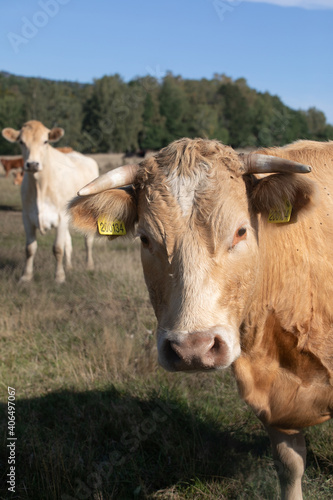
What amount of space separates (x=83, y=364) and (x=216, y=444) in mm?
1679

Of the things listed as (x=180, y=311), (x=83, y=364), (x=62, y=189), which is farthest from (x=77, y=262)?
(x=180, y=311)

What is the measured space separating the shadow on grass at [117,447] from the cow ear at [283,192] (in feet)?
6.23

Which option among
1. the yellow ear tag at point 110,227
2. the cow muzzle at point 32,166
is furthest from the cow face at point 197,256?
the cow muzzle at point 32,166

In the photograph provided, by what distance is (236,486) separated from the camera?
2.96 metres

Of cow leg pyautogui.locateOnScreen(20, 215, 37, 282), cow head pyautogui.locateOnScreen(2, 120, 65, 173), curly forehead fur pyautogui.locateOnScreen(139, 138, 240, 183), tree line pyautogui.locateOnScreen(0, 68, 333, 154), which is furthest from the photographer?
tree line pyautogui.locateOnScreen(0, 68, 333, 154)

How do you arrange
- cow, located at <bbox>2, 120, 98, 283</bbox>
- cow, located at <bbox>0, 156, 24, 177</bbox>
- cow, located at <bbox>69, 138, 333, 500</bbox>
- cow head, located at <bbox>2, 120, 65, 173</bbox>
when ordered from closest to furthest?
cow, located at <bbox>69, 138, 333, 500</bbox> → cow, located at <bbox>2, 120, 98, 283</bbox> → cow head, located at <bbox>2, 120, 65, 173</bbox> → cow, located at <bbox>0, 156, 24, 177</bbox>

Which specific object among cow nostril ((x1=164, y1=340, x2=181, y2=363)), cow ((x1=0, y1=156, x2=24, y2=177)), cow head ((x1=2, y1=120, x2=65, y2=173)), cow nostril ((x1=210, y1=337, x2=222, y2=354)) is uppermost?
cow ((x1=0, y1=156, x2=24, y2=177))

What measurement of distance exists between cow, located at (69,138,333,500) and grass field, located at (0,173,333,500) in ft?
1.56

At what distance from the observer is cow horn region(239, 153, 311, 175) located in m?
2.24

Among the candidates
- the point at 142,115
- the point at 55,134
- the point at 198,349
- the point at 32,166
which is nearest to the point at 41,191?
the point at 32,166

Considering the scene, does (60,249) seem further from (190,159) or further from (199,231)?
(199,231)

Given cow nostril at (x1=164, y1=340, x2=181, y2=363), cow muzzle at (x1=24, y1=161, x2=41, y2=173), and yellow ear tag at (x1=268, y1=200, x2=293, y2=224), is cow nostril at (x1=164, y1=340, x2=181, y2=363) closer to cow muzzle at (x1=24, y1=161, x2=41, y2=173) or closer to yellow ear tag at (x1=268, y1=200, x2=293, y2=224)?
yellow ear tag at (x1=268, y1=200, x2=293, y2=224)

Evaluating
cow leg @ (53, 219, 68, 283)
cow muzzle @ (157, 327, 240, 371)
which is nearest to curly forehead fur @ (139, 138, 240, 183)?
cow muzzle @ (157, 327, 240, 371)

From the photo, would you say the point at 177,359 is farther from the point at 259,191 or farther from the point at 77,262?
the point at 77,262
